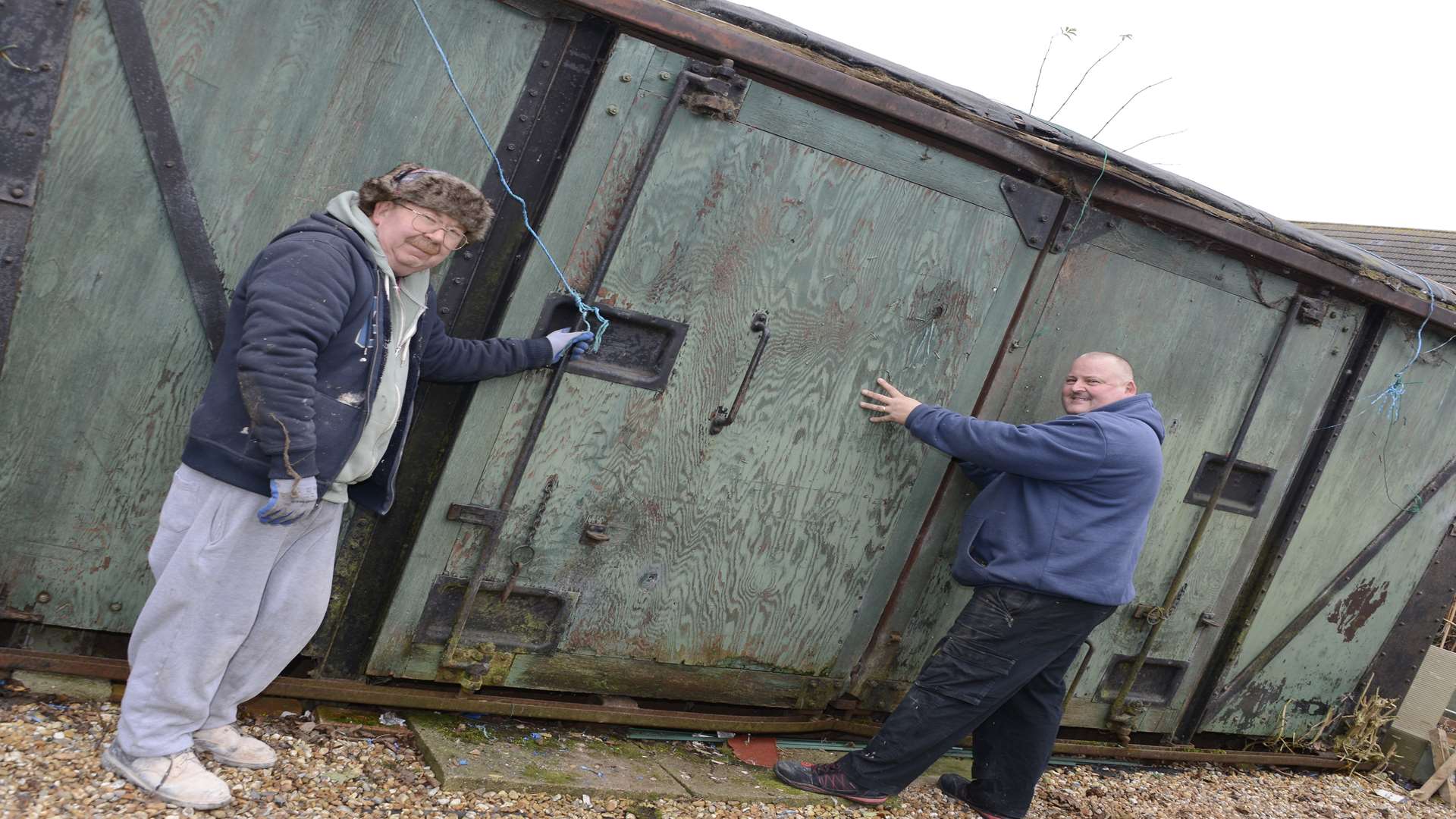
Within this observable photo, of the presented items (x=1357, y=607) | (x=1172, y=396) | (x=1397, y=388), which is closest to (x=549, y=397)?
(x=1172, y=396)

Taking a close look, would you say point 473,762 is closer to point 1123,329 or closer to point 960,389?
point 960,389

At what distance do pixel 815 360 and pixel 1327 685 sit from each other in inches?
161

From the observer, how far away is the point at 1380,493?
5.89m

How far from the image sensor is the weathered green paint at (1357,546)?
564cm

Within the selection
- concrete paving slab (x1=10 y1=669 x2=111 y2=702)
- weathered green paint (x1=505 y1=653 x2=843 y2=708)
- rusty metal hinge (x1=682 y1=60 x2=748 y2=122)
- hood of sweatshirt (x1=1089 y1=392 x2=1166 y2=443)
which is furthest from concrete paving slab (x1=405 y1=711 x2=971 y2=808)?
rusty metal hinge (x1=682 y1=60 x2=748 y2=122)

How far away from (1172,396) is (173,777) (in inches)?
161

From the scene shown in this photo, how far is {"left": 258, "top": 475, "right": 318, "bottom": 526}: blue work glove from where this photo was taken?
2.90 m

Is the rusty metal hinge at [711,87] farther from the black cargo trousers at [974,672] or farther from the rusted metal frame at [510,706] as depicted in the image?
the rusted metal frame at [510,706]

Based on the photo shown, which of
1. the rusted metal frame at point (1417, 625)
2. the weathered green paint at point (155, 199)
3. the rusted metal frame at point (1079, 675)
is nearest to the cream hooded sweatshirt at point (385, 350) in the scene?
the weathered green paint at point (155, 199)

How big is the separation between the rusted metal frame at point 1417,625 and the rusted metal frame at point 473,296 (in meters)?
5.48

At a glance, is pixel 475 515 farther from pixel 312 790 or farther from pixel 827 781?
pixel 827 781

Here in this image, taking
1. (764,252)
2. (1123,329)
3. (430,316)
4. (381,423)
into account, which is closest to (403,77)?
(430,316)

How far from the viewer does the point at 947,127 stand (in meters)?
4.00

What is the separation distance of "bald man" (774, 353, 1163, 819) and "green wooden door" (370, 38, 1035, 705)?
31 centimetres
